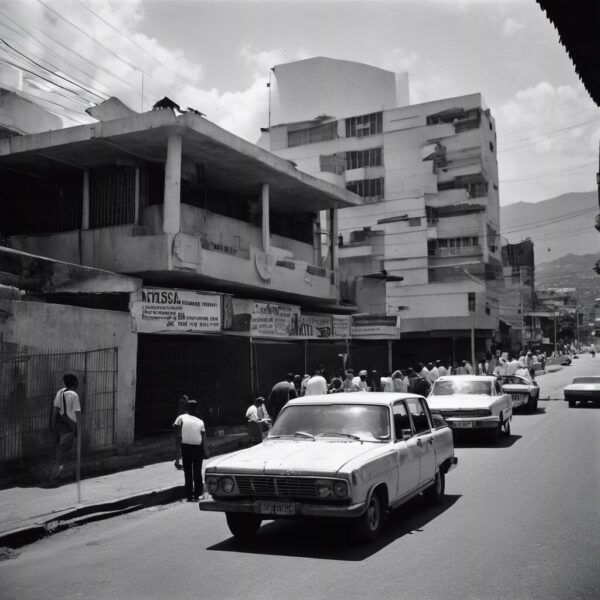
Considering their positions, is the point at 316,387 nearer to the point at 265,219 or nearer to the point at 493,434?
the point at 493,434

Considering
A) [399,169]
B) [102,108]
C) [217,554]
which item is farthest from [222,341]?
[399,169]

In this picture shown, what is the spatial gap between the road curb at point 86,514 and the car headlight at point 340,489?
12.4 feet

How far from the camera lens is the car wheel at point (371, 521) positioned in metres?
6.19

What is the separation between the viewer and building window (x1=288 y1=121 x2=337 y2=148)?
57.7 meters

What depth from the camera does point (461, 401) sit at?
48.2ft

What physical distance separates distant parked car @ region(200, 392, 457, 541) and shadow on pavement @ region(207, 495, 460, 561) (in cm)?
18

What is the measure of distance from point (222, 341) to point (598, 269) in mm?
12462

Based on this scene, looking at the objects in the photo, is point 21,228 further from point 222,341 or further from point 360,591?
point 360,591

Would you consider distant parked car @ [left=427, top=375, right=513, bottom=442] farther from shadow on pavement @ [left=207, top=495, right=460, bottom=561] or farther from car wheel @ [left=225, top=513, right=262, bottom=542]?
car wheel @ [left=225, top=513, right=262, bottom=542]

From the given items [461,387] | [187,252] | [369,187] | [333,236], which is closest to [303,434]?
[461,387]

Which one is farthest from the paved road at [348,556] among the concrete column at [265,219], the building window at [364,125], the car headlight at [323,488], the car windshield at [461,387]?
the building window at [364,125]

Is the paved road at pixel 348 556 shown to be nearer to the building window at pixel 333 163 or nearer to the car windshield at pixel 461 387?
the car windshield at pixel 461 387

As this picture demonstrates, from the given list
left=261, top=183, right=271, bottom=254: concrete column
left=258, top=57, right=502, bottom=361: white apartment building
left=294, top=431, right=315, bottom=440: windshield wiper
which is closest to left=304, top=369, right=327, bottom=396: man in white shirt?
left=261, top=183, right=271, bottom=254: concrete column

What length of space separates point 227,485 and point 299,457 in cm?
76
